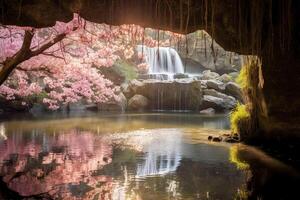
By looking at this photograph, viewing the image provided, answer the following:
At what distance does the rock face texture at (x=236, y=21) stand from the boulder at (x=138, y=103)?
18846 millimetres

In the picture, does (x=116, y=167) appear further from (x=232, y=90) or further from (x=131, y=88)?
(x=232, y=90)

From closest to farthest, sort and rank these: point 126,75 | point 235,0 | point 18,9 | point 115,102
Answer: point 18,9 < point 235,0 < point 115,102 < point 126,75

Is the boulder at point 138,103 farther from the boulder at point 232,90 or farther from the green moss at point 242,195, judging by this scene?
the green moss at point 242,195

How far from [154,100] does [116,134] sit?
49.8 feet

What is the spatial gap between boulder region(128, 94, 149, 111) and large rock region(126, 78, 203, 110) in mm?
373

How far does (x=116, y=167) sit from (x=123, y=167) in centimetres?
15

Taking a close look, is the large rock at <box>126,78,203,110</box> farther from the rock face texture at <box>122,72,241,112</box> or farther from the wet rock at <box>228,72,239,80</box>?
the wet rock at <box>228,72,239,80</box>

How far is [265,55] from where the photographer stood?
8953 mm

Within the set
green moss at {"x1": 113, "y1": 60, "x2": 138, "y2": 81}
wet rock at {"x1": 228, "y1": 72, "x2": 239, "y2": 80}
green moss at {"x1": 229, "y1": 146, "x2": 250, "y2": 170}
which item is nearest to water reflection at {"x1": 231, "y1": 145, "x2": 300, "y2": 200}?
green moss at {"x1": 229, "y1": 146, "x2": 250, "y2": 170}

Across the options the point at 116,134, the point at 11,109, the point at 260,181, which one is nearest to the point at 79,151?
the point at 116,134

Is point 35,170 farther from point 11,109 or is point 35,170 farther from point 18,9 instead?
point 11,109

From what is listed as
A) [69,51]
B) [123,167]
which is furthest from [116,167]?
[69,51]

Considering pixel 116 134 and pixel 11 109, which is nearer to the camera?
pixel 116 134

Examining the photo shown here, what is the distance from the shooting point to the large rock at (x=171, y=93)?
2825 cm
